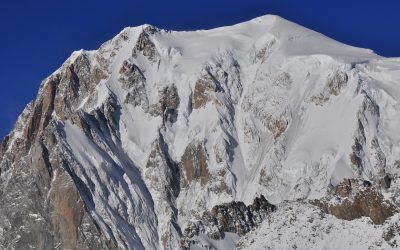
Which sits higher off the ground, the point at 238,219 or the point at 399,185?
the point at 238,219

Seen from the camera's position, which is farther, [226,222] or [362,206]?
[226,222]

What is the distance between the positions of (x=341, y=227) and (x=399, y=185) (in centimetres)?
791

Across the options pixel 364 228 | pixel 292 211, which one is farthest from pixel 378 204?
pixel 292 211

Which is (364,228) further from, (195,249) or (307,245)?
(195,249)

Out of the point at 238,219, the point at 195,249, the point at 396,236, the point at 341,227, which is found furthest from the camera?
the point at 238,219

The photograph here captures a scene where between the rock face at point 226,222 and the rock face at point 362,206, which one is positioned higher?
the rock face at point 226,222

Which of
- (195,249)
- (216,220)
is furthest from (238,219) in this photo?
(195,249)

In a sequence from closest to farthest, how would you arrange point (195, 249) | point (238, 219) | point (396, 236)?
1. point (396, 236)
2. point (195, 249)
3. point (238, 219)

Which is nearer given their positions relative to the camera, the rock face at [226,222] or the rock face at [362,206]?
the rock face at [362,206]

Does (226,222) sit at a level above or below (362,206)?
above

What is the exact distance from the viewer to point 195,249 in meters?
158

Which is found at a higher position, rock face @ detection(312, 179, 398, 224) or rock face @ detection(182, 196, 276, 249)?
rock face @ detection(182, 196, 276, 249)

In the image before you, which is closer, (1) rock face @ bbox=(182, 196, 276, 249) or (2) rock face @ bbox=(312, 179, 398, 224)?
(2) rock face @ bbox=(312, 179, 398, 224)

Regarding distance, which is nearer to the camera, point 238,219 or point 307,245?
point 307,245
